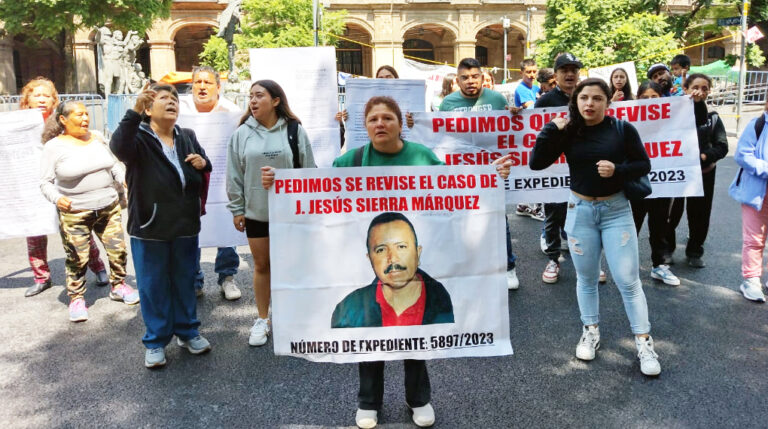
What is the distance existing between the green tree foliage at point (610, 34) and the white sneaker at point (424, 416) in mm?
22404

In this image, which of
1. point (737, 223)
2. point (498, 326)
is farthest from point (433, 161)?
point (737, 223)

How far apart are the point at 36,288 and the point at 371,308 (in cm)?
432

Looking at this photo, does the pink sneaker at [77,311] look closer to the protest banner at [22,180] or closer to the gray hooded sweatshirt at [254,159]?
the protest banner at [22,180]

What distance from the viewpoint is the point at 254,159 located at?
4.20 m

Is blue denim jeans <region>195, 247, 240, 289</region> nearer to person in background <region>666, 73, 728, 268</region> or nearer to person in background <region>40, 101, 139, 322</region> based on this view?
person in background <region>40, 101, 139, 322</region>

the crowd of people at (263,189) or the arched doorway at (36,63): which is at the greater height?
the arched doorway at (36,63)

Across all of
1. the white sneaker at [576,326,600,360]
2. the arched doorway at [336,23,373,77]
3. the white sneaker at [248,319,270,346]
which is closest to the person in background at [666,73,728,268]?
the white sneaker at [576,326,600,360]

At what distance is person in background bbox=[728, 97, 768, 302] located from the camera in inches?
205

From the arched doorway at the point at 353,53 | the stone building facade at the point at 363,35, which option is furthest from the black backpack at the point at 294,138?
the arched doorway at the point at 353,53

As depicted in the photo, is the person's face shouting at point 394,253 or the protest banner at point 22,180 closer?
the person's face shouting at point 394,253

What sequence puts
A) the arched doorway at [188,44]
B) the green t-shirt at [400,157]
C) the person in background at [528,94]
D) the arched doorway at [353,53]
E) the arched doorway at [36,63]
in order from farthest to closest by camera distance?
the arched doorway at [353,53]
the arched doorway at [188,44]
the arched doorway at [36,63]
the person in background at [528,94]
the green t-shirt at [400,157]

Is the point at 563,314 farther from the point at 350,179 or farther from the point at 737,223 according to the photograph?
the point at 737,223

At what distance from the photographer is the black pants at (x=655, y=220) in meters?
5.94

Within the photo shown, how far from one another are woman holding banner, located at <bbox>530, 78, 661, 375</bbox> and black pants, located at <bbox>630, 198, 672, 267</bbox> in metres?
2.11
